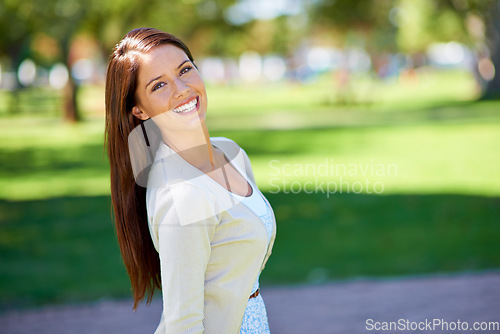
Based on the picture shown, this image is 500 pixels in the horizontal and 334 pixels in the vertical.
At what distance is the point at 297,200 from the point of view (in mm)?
9797

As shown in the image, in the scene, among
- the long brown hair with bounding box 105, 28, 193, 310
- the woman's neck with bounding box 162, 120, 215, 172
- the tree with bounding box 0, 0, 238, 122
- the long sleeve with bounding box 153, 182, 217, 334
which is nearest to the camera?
the long sleeve with bounding box 153, 182, 217, 334

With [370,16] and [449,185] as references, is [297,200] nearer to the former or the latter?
[449,185]

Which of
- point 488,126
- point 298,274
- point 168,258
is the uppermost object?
point 168,258

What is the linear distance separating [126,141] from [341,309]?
3.48 meters

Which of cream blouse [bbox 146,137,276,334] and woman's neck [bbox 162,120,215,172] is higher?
woman's neck [bbox 162,120,215,172]

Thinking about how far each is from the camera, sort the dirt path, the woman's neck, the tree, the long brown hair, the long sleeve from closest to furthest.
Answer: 1. the long sleeve
2. the long brown hair
3. the woman's neck
4. the dirt path
5. the tree

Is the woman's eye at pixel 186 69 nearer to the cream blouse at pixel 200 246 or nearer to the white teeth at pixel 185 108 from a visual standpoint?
the white teeth at pixel 185 108

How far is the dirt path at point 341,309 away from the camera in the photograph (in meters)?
4.69

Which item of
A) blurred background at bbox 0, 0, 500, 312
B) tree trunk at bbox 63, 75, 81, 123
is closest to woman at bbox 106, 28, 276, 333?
blurred background at bbox 0, 0, 500, 312

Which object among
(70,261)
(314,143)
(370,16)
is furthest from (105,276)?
(370,16)

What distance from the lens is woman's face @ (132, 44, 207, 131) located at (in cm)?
192

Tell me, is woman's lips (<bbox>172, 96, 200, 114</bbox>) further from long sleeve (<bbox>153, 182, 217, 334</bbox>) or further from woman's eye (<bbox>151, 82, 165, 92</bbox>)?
long sleeve (<bbox>153, 182, 217, 334</bbox>)

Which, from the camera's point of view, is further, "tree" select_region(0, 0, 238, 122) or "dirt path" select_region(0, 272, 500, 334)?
"tree" select_region(0, 0, 238, 122)

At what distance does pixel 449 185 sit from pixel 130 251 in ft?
30.4
